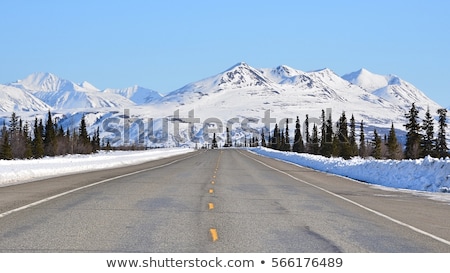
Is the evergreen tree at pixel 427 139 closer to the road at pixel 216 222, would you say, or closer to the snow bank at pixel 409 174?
the snow bank at pixel 409 174

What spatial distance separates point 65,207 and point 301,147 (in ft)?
509

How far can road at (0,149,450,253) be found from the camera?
9.23 meters

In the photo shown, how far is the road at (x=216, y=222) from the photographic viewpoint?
9.23m

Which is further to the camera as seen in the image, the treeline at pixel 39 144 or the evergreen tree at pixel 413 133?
the treeline at pixel 39 144

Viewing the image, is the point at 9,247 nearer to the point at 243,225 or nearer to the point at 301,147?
the point at 243,225

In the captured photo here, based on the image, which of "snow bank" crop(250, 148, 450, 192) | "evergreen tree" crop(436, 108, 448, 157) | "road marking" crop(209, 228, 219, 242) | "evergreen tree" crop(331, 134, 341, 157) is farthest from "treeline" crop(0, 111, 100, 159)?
"road marking" crop(209, 228, 219, 242)

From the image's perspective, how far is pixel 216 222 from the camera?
11.9 metres

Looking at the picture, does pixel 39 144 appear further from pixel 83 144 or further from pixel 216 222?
pixel 216 222

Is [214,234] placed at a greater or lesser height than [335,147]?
greater

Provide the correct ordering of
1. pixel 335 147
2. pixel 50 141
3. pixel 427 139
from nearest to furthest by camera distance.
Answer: pixel 427 139
pixel 335 147
pixel 50 141

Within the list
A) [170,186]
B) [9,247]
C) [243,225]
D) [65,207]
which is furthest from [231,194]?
[9,247]

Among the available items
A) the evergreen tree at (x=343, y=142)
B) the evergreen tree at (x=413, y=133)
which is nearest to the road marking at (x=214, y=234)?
the evergreen tree at (x=413, y=133)

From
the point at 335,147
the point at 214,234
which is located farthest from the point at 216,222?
the point at 335,147
